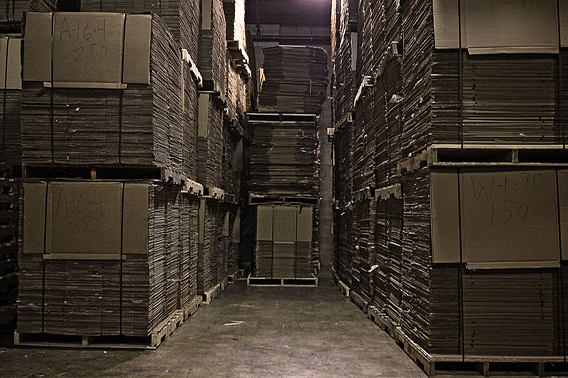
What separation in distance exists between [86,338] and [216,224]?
170 inches

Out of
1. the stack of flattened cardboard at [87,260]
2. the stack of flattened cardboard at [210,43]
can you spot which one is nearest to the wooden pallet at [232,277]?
the stack of flattened cardboard at [210,43]

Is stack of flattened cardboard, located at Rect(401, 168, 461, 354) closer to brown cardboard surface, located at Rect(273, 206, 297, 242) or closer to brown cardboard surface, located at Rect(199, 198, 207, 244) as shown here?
brown cardboard surface, located at Rect(199, 198, 207, 244)

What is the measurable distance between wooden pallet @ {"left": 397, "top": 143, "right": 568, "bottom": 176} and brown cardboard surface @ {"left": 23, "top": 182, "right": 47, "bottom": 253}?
3741 millimetres

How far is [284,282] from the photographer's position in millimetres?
10203

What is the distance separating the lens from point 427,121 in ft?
14.4

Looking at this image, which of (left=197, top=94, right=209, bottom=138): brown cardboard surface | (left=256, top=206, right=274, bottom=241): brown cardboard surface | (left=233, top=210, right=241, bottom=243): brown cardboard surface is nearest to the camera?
(left=197, top=94, right=209, bottom=138): brown cardboard surface

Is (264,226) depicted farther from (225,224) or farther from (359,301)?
(359,301)

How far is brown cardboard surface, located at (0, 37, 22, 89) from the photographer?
6172 millimetres

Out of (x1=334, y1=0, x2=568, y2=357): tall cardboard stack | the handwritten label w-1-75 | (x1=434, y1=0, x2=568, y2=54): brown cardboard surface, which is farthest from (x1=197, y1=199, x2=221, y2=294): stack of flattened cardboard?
(x1=434, y1=0, x2=568, y2=54): brown cardboard surface

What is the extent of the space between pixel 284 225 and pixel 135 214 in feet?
17.1

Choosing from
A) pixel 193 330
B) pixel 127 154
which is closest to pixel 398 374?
pixel 193 330

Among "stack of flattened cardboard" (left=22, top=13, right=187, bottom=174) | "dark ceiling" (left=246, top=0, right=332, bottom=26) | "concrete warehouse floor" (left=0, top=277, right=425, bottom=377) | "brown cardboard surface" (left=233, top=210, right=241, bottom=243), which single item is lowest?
"concrete warehouse floor" (left=0, top=277, right=425, bottom=377)

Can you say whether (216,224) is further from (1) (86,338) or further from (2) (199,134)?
(1) (86,338)

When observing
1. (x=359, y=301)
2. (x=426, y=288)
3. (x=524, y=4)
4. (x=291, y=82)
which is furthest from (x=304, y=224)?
(x=524, y=4)
